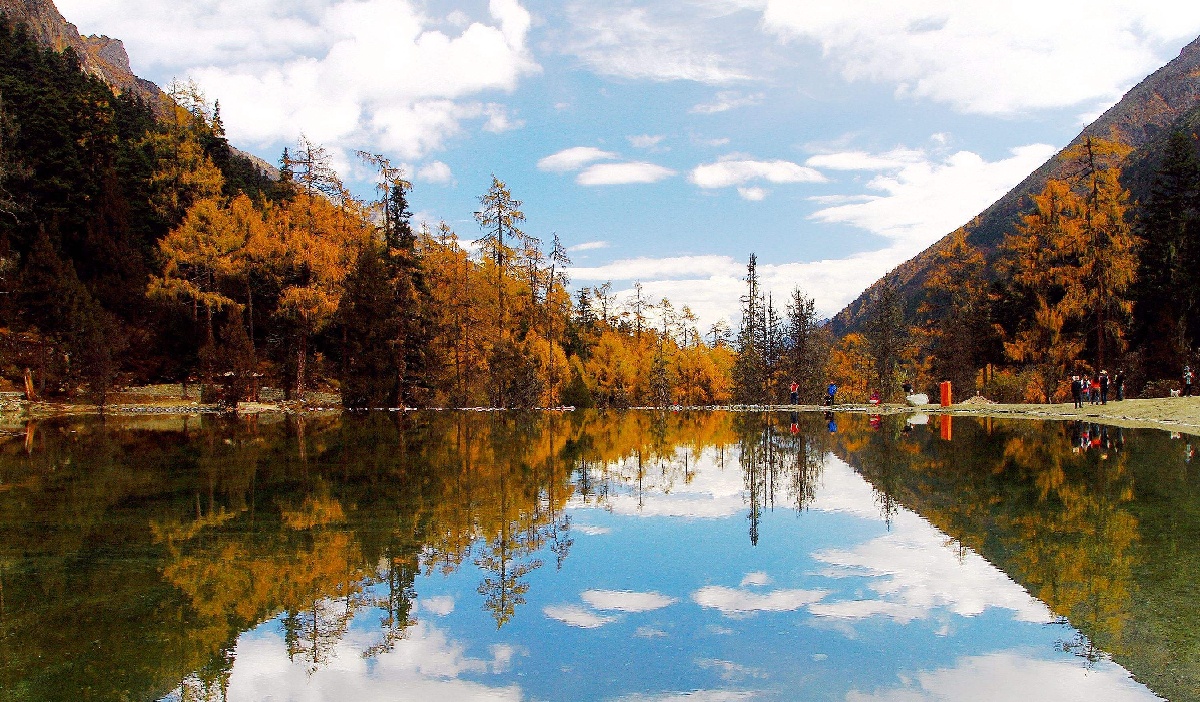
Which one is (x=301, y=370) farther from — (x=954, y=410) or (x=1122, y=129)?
(x=1122, y=129)

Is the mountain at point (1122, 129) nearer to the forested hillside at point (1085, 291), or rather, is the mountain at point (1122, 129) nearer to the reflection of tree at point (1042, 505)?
the forested hillside at point (1085, 291)

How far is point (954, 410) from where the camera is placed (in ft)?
124

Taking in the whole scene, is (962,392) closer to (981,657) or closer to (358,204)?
(358,204)

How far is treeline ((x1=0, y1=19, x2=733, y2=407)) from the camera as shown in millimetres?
37969

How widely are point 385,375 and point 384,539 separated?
3288cm

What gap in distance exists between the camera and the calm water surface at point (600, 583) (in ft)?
16.1

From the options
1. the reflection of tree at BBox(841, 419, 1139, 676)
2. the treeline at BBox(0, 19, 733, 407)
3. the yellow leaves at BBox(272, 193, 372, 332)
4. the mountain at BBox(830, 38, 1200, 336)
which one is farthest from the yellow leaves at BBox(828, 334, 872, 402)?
the mountain at BBox(830, 38, 1200, 336)

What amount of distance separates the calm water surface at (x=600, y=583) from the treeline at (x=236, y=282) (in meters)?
25.0

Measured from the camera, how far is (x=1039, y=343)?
41.3 meters

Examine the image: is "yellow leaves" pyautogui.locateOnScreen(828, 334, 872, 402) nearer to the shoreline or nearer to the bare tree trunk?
the shoreline

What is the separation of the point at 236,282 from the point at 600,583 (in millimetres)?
43888

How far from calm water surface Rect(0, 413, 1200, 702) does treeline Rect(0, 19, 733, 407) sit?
82.1 ft

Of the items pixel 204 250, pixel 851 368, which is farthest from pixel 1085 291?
pixel 851 368

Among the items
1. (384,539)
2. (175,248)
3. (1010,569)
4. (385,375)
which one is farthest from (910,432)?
(175,248)
